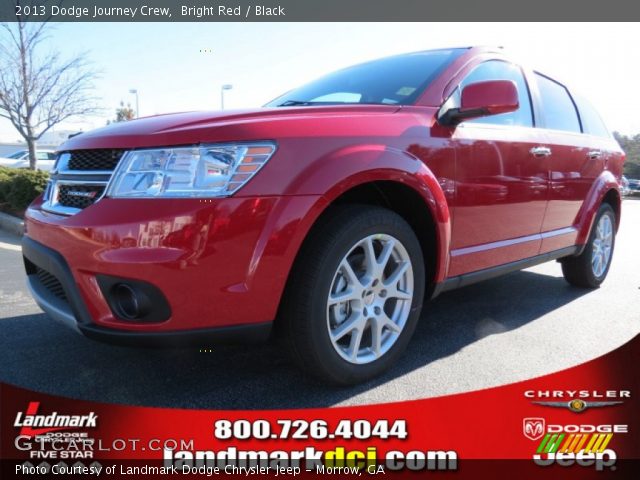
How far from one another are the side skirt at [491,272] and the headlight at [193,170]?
1.29 meters

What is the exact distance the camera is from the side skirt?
8.61 ft

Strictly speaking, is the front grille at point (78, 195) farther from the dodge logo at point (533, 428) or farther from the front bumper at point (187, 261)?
the dodge logo at point (533, 428)

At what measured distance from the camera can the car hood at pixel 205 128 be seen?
72.3 inches

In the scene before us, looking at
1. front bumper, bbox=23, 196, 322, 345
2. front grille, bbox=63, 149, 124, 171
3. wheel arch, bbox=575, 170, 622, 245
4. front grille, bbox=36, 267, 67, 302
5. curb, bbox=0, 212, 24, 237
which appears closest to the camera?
front bumper, bbox=23, 196, 322, 345

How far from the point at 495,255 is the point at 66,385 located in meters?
2.42

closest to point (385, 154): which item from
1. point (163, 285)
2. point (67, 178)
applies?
point (163, 285)

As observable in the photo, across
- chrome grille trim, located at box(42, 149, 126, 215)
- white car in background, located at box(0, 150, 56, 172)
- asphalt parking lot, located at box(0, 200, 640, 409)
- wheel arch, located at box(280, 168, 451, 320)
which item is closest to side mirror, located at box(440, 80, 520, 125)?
wheel arch, located at box(280, 168, 451, 320)

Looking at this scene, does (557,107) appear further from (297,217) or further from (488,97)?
(297,217)

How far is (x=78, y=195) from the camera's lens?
207cm

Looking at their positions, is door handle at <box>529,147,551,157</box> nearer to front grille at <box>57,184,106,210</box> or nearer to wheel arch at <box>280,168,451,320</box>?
wheel arch at <box>280,168,451,320</box>

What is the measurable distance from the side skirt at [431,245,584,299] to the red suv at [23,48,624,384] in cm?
2

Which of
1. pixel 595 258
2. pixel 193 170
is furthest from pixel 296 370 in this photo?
pixel 595 258

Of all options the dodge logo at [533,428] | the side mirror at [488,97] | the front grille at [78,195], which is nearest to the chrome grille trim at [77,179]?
the front grille at [78,195]

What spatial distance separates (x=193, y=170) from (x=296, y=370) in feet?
3.74
